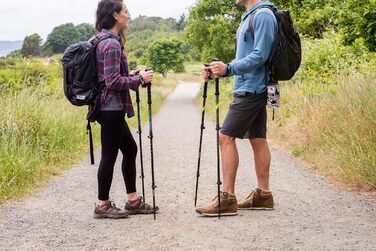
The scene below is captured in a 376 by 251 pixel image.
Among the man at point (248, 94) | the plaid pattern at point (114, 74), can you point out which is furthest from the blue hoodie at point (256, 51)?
the plaid pattern at point (114, 74)

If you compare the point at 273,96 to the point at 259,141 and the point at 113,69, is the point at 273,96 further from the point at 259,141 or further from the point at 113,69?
the point at 113,69

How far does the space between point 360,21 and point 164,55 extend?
2828 inches

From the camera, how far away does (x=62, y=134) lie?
30.1 feet

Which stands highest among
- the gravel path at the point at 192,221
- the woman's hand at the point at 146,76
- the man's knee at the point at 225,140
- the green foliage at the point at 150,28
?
the green foliage at the point at 150,28

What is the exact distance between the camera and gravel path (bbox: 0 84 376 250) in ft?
13.6

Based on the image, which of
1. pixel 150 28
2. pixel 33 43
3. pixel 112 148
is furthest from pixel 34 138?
pixel 150 28

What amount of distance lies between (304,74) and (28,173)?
8.56 metres

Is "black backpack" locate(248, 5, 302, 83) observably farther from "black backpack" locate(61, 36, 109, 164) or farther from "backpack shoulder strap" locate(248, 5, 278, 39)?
"black backpack" locate(61, 36, 109, 164)

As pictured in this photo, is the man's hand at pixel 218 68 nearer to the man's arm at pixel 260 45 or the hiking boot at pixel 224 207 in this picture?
the man's arm at pixel 260 45

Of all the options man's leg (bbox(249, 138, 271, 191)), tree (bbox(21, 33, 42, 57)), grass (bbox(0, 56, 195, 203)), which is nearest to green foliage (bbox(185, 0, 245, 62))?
grass (bbox(0, 56, 195, 203))

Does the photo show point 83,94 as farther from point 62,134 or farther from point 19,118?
point 62,134

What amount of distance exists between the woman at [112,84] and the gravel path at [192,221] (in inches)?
19.1

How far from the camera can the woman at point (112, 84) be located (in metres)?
4.52

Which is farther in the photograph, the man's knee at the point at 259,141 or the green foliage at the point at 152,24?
the green foliage at the point at 152,24
